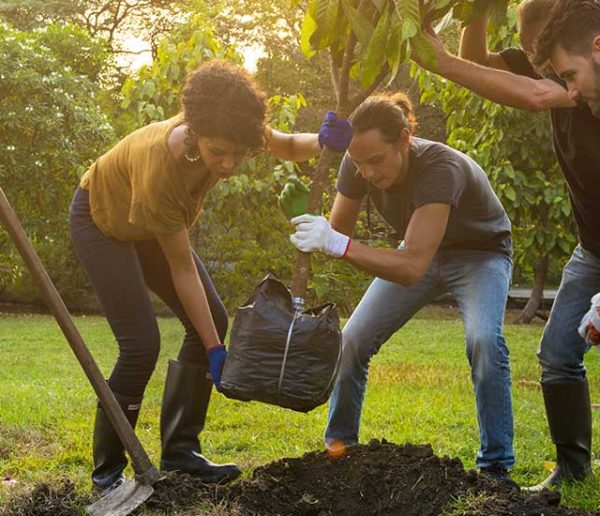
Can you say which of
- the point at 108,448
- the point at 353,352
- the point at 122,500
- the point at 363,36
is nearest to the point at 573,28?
the point at 363,36

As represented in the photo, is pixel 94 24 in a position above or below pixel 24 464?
above

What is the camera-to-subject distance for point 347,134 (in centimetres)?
326

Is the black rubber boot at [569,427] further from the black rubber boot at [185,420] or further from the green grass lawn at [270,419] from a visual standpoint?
the black rubber boot at [185,420]

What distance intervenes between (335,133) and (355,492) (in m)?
1.25

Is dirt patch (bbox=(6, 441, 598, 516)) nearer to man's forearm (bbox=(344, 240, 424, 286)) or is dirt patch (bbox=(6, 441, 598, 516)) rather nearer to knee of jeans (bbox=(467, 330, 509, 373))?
knee of jeans (bbox=(467, 330, 509, 373))

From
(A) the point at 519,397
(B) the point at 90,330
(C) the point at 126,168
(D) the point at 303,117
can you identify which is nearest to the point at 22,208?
(B) the point at 90,330

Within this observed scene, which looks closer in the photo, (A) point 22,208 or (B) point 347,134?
(B) point 347,134

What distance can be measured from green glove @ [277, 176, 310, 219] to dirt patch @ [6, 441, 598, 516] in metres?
0.93

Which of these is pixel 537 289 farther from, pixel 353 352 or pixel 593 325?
pixel 593 325

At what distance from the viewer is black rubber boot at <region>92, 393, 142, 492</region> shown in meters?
3.52

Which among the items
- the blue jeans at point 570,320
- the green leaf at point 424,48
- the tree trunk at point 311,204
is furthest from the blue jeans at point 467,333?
the green leaf at point 424,48

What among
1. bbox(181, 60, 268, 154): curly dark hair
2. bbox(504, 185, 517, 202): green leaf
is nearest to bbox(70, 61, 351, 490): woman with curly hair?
bbox(181, 60, 268, 154): curly dark hair

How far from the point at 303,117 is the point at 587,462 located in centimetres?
1261

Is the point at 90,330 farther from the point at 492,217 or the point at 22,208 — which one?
the point at 492,217
